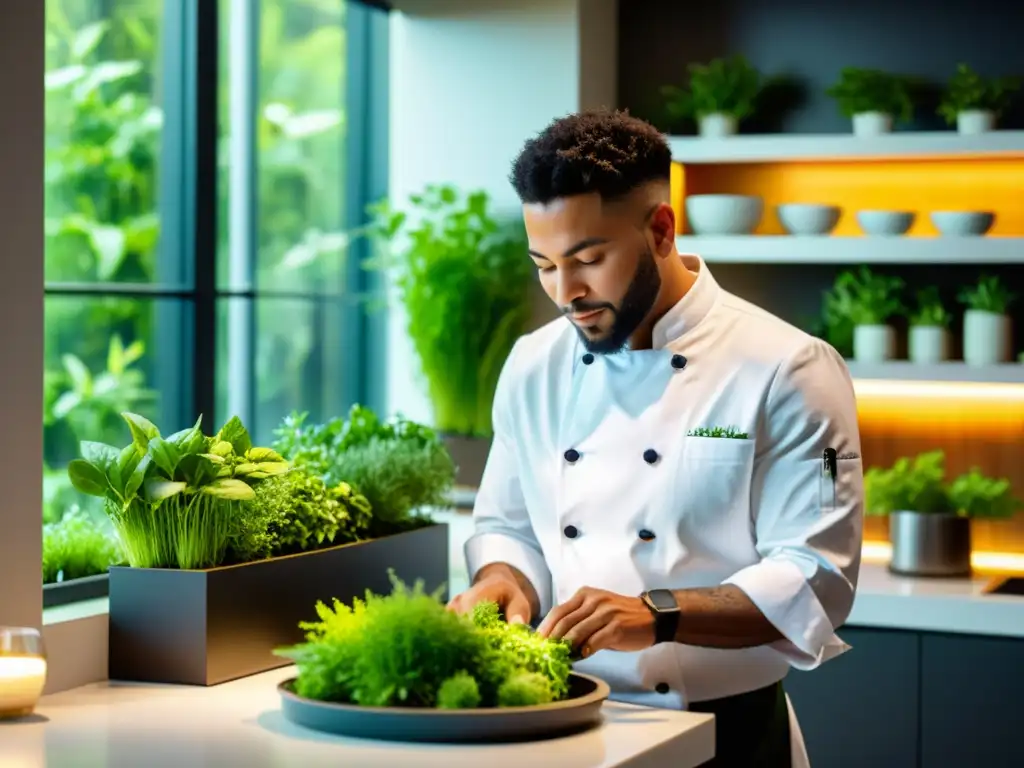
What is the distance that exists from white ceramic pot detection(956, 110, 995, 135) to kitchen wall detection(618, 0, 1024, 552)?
0.24 meters

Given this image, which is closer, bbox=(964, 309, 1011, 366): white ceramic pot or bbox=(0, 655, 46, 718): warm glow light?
bbox=(0, 655, 46, 718): warm glow light

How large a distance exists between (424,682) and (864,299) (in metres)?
2.74

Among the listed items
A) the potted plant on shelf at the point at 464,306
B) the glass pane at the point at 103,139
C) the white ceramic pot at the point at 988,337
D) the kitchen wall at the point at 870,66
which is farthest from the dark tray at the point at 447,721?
the kitchen wall at the point at 870,66

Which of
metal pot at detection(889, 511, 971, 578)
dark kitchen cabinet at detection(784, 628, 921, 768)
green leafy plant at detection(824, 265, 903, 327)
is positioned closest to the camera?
dark kitchen cabinet at detection(784, 628, 921, 768)

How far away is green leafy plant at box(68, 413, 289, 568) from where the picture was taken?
247cm

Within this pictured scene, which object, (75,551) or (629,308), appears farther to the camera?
(75,551)

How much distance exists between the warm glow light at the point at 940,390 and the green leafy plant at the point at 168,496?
7.81ft

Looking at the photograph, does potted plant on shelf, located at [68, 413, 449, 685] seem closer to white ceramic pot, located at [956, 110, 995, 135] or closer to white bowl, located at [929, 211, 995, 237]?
white bowl, located at [929, 211, 995, 237]

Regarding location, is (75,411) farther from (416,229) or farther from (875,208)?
(875,208)

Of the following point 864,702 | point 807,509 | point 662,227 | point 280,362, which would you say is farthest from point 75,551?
point 864,702

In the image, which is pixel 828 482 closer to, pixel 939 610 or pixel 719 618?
pixel 719 618

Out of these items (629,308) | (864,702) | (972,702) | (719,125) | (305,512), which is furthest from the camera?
(719,125)

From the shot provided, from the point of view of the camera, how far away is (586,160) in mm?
2373

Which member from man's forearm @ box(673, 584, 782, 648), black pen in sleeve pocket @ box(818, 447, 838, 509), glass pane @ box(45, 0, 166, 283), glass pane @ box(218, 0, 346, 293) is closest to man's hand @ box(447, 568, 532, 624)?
man's forearm @ box(673, 584, 782, 648)
